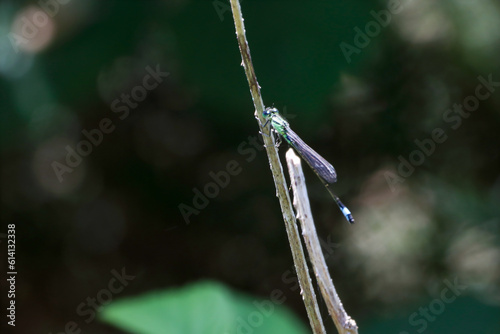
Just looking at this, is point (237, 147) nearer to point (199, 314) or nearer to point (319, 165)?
point (319, 165)

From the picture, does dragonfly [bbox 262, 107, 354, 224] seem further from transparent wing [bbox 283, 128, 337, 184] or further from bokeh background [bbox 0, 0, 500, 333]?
bokeh background [bbox 0, 0, 500, 333]

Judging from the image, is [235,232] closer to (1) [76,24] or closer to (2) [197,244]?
(2) [197,244]

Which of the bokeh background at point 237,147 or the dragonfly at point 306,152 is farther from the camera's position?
the bokeh background at point 237,147

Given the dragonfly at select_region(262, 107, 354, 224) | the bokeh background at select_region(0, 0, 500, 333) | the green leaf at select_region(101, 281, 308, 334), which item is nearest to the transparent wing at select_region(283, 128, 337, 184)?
the dragonfly at select_region(262, 107, 354, 224)

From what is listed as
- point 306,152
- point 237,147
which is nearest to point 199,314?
point 306,152

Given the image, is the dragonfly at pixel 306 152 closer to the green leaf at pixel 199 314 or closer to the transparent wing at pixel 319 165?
the transparent wing at pixel 319 165

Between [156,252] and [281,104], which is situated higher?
[281,104]

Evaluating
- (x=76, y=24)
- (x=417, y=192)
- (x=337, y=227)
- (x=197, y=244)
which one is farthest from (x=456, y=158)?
(x=76, y=24)

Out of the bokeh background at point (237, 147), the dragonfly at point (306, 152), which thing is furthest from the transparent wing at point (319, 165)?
the bokeh background at point (237, 147)
